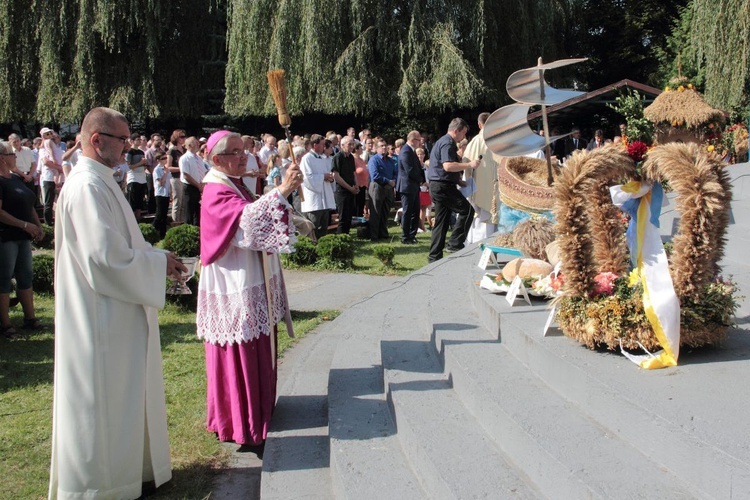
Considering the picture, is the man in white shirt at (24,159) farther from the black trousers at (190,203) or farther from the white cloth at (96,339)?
the white cloth at (96,339)

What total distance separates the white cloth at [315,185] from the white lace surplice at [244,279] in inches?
302

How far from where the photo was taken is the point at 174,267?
13.2ft

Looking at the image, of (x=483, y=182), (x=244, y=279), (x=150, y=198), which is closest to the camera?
(x=244, y=279)

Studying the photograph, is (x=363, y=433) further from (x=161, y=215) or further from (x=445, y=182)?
(x=161, y=215)

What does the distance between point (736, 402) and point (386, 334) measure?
315 cm

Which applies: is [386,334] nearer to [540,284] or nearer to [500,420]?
[540,284]

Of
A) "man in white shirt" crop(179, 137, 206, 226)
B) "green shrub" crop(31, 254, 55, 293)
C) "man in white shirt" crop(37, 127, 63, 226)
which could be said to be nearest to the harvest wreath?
"green shrub" crop(31, 254, 55, 293)

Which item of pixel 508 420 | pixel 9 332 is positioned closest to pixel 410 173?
pixel 9 332

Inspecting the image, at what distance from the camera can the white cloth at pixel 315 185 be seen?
12.2m

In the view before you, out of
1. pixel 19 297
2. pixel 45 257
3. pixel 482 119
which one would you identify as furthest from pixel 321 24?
pixel 19 297

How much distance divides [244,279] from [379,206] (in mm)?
9179

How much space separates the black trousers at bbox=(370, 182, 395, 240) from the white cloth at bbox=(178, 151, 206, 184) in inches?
124

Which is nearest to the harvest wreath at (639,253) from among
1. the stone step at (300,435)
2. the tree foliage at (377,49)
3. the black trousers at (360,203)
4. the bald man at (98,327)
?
the stone step at (300,435)

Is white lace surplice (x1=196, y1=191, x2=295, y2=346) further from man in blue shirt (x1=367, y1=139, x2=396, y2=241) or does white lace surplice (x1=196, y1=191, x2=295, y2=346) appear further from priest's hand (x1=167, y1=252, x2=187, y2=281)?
man in blue shirt (x1=367, y1=139, x2=396, y2=241)
